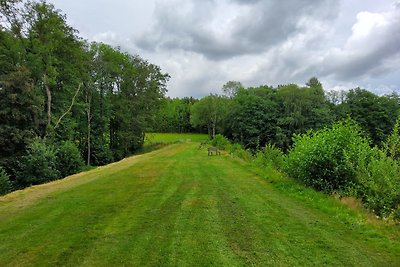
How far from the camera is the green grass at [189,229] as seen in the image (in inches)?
253

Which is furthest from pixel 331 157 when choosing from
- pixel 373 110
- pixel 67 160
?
pixel 373 110

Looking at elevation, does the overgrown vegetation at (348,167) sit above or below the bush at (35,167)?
above

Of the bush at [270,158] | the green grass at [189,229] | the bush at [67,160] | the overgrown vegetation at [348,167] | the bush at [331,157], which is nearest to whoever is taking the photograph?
the green grass at [189,229]

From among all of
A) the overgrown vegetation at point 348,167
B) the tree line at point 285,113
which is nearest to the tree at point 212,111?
the tree line at point 285,113

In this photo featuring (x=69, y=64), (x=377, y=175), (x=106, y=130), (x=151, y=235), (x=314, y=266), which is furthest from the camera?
(x=106, y=130)

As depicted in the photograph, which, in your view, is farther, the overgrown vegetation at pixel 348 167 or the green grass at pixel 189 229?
the overgrown vegetation at pixel 348 167

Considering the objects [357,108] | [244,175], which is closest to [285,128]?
[357,108]

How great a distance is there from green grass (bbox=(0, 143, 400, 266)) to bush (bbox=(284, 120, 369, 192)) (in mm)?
935

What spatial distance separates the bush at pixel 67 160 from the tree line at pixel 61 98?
0.27 feet

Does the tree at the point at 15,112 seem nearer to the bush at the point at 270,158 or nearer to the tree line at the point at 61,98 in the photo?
the tree line at the point at 61,98

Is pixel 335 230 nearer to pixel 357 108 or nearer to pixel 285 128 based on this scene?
pixel 285 128

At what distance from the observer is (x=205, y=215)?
9.38 m

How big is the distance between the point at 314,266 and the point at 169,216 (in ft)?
14.2

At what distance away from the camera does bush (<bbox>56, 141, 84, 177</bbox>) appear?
93.9 ft
